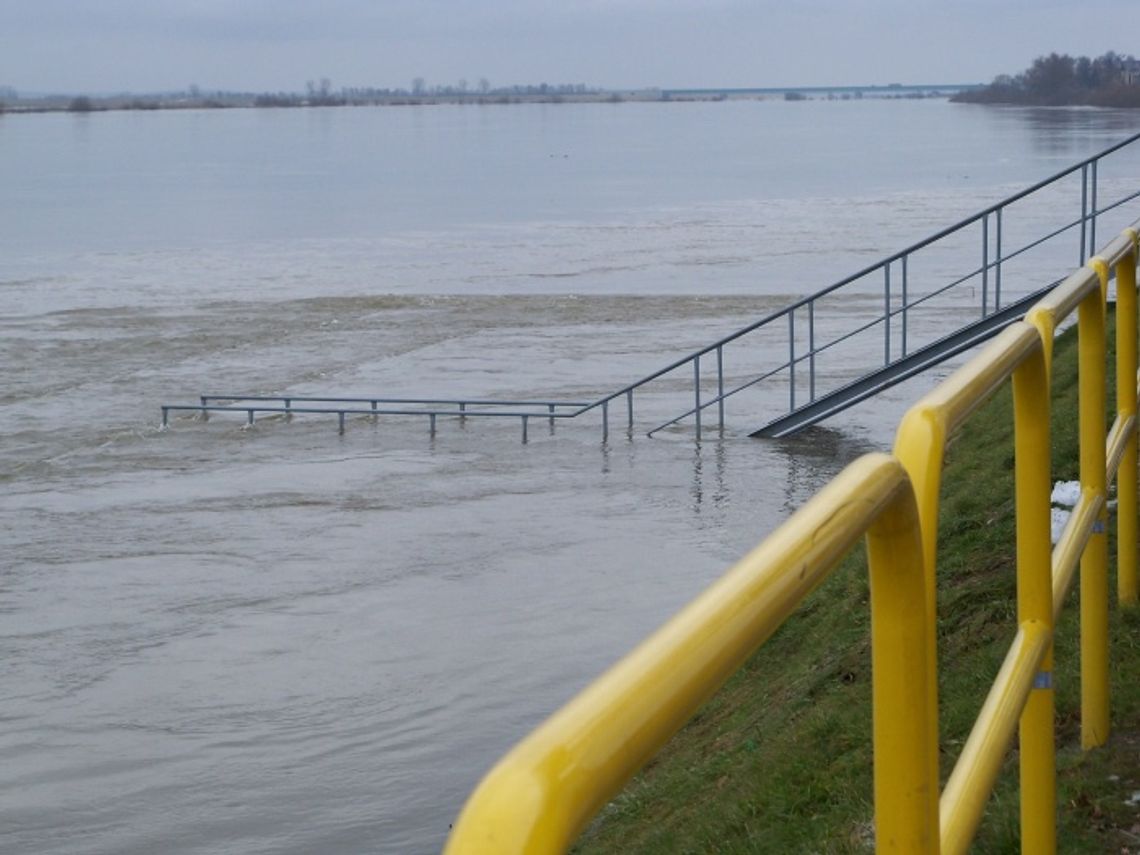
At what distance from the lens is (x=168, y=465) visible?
21.0 metres

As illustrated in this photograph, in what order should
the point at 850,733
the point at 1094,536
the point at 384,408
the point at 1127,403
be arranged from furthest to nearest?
1. the point at 384,408
2. the point at 850,733
3. the point at 1127,403
4. the point at 1094,536

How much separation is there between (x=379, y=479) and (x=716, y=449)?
3977mm

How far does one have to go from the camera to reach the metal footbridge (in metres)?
18.3

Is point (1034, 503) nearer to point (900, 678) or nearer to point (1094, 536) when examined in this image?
point (900, 678)

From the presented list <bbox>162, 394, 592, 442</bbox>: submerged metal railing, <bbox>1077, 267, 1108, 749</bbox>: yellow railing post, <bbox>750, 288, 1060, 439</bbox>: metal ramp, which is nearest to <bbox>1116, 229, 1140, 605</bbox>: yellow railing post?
<bbox>1077, 267, 1108, 749</bbox>: yellow railing post

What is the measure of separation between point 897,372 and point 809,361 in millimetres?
5499

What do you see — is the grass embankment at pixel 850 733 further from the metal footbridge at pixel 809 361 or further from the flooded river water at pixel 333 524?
the metal footbridge at pixel 809 361

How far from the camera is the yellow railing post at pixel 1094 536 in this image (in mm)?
3916

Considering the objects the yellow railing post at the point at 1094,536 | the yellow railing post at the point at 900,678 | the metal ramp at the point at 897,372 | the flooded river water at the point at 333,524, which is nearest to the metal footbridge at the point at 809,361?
the metal ramp at the point at 897,372

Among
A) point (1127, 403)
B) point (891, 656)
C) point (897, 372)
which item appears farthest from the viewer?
point (897, 372)

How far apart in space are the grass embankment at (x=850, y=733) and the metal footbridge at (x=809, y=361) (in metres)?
7.50

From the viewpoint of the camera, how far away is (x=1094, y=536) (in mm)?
4445

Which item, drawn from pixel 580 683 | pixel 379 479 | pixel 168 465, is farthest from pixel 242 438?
pixel 580 683

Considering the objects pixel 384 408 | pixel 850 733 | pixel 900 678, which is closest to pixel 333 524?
pixel 384 408
